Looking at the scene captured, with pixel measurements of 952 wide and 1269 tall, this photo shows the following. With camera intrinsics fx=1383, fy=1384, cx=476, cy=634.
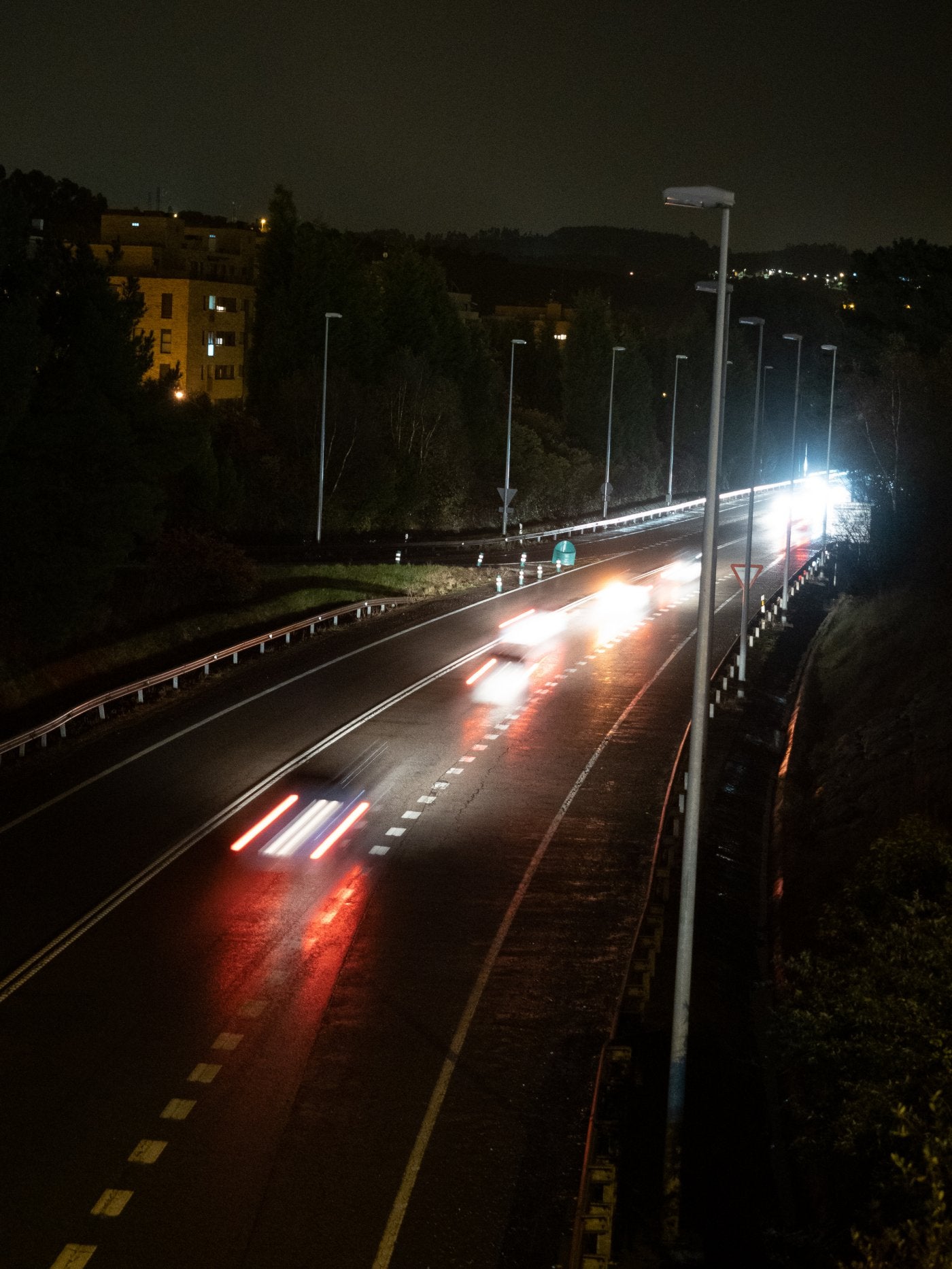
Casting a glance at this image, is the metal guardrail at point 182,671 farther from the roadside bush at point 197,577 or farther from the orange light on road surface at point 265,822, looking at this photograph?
the orange light on road surface at point 265,822

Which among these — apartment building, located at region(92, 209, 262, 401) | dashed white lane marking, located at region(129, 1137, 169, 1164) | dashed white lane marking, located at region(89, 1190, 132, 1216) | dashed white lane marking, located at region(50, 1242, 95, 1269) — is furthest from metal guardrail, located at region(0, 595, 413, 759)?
apartment building, located at region(92, 209, 262, 401)

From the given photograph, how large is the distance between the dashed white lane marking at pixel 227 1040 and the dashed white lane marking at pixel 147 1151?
6.57 ft

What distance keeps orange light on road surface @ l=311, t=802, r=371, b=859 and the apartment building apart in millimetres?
65017

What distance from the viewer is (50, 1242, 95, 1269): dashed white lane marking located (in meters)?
10.1

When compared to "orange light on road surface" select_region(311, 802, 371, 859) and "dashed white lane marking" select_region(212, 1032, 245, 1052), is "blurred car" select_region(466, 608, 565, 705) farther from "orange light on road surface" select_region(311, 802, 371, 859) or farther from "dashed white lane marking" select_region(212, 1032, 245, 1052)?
"dashed white lane marking" select_region(212, 1032, 245, 1052)

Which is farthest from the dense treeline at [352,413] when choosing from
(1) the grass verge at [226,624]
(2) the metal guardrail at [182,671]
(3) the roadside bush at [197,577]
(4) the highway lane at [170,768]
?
(4) the highway lane at [170,768]

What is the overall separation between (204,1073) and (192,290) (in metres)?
80.7

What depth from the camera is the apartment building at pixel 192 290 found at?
87.9 metres

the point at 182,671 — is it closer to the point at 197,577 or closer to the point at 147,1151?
the point at 197,577

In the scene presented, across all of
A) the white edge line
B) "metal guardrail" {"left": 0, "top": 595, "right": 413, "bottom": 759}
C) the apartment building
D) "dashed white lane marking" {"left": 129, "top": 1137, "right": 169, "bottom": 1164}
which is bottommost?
"dashed white lane marking" {"left": 129, "top": 1137, "right": 169, "bottom": 1164}

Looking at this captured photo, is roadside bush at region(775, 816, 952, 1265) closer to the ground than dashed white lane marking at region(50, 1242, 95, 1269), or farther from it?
farther from it

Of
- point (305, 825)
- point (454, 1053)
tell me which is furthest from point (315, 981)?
point (305, 825)

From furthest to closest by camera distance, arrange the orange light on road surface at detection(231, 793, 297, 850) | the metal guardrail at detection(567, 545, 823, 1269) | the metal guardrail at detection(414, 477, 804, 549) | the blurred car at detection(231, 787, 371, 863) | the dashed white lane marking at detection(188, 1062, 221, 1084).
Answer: the metal guardrail at detection(414, 477, 804, 549)
the orange light on road surface at detection(231, 793, 297, 850)
the blurred car at detection(231, 787, 371, 863)
the dashed white lane marking at detection(188, 1062, 221, 1084)
the metal guardrail at detection(567, 545, 823, 1269)

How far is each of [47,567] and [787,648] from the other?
22.3 m
